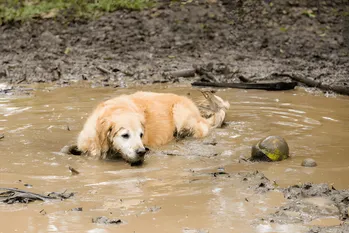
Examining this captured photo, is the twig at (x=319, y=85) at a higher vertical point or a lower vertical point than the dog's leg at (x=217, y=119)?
higher

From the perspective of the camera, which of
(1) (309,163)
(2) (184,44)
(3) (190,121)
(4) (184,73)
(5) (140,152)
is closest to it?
(1) (309,163)

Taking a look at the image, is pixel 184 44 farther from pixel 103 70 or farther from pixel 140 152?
pixel 140 152

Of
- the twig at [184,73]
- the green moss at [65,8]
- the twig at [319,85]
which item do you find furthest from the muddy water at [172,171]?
the green moss at [65,8]

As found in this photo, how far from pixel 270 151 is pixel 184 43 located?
10.8 metres

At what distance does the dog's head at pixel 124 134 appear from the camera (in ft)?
21.7

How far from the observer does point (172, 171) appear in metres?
6.06

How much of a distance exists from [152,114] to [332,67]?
7748 millimetres

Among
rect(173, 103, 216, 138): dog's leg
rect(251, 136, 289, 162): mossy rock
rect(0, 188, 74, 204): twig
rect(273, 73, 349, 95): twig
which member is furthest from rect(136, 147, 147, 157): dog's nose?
rect(273, 73, 349, 95): twig

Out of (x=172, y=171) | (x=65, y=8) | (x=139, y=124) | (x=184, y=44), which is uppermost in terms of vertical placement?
(x=65, y=8)

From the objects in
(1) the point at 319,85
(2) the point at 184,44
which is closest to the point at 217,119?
(1) the point at 319,85

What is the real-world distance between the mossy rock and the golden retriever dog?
4.25 feet

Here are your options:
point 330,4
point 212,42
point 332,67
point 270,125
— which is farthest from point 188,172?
point 330,4

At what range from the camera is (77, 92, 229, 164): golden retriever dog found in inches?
270

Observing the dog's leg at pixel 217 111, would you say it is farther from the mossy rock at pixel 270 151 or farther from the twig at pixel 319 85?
the twig at pixel 319 85
